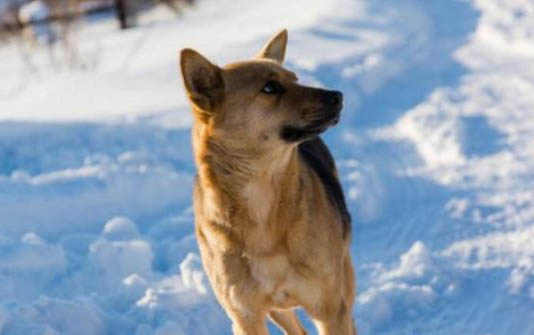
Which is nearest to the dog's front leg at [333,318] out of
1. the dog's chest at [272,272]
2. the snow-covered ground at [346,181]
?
the dog's chest at [272,272]

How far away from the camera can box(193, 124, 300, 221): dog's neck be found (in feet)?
17.7

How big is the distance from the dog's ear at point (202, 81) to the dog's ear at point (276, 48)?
70 cm

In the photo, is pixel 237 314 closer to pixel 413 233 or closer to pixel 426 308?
pixel 426 308

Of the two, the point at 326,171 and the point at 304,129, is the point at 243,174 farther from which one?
the point at 326,171

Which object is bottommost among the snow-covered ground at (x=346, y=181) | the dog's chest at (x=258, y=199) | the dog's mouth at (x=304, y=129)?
the snow-covered ground at (x=346, y=181)

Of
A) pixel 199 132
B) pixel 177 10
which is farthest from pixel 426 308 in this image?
pixel 177 10

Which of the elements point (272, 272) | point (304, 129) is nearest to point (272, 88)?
point (304, 129)

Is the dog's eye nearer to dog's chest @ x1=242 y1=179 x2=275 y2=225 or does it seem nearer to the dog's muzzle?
the dog's muzzle

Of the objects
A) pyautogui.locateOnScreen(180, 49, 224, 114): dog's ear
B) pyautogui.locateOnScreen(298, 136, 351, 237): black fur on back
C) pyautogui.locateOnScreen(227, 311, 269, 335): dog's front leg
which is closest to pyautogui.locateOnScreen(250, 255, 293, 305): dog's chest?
pyautogui.locateOnScreen(227, 311, 269, 335): dog's front leg

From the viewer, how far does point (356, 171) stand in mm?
9953

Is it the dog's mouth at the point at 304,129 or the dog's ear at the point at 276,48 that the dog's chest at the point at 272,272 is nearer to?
the dog's mouth at the point at 304,129

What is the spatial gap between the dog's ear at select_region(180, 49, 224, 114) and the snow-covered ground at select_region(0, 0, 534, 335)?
192cm

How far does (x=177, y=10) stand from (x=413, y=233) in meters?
15.1

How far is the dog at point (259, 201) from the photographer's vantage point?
5.36 metres
